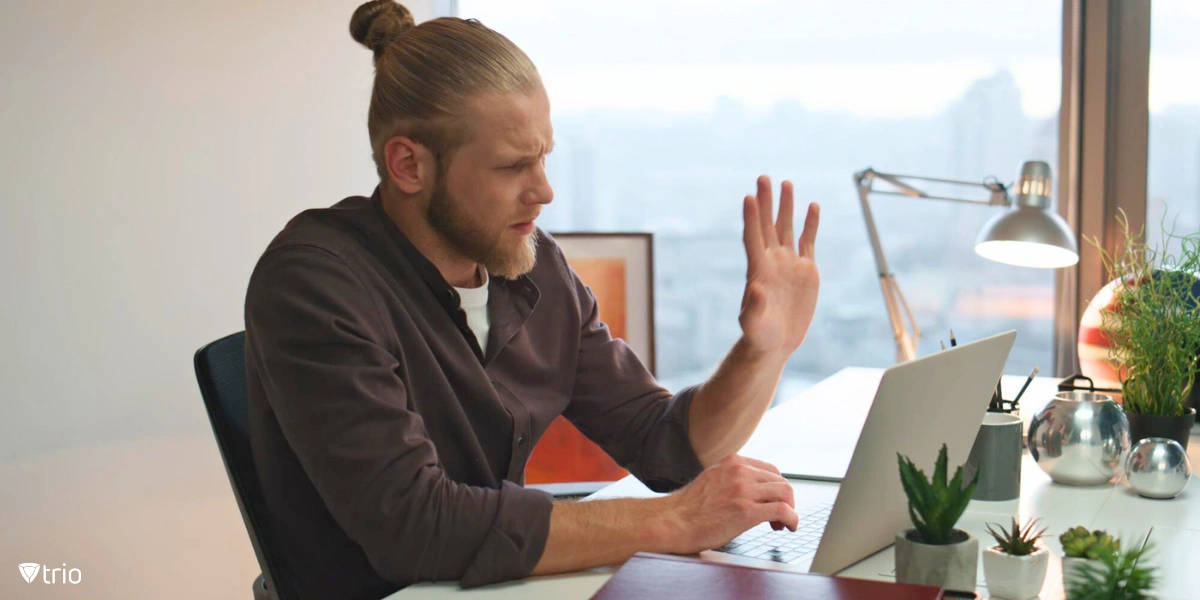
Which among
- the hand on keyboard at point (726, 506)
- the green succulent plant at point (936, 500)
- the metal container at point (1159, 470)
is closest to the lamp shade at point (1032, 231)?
the metal container at point (1159, 470)

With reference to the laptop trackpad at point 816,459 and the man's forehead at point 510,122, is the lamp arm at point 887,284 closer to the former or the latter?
the laptop trackpad at point 816,459

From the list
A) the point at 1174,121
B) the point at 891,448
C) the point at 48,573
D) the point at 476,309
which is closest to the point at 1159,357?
the point at 891,448

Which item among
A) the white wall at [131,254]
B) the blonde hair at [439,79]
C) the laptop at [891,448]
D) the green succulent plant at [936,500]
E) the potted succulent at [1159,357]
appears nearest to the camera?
the green succulent plant at [936,500]

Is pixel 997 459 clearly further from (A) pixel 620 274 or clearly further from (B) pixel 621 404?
(A) pixel 620 274

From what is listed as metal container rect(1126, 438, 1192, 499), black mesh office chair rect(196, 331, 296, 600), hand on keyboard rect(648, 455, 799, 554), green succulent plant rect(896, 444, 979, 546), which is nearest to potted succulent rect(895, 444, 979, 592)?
green succulent plant rect(896, 444, 979, 546)

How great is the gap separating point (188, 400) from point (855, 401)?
59.6 inches

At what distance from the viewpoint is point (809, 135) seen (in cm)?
306

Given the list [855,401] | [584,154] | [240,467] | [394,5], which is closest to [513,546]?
[240,467]

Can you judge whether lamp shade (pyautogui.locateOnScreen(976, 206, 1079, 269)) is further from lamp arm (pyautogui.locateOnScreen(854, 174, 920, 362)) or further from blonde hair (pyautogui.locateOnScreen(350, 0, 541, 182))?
blonde hair (pyautogui.locateOnScreen(350, 0, 541, 182))

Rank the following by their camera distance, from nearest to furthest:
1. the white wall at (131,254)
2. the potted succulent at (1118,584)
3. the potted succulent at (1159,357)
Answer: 1. the potted succulent at (1118,584)
2. the potted succulent at (1159,357)
3. the white wall at (131,254)

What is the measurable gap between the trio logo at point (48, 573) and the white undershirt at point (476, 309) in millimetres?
1406

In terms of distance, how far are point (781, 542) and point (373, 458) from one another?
0.47 metres

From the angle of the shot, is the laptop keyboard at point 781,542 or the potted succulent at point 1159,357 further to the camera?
the potted succulent at point 1159,357

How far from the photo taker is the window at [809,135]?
2.83 m
